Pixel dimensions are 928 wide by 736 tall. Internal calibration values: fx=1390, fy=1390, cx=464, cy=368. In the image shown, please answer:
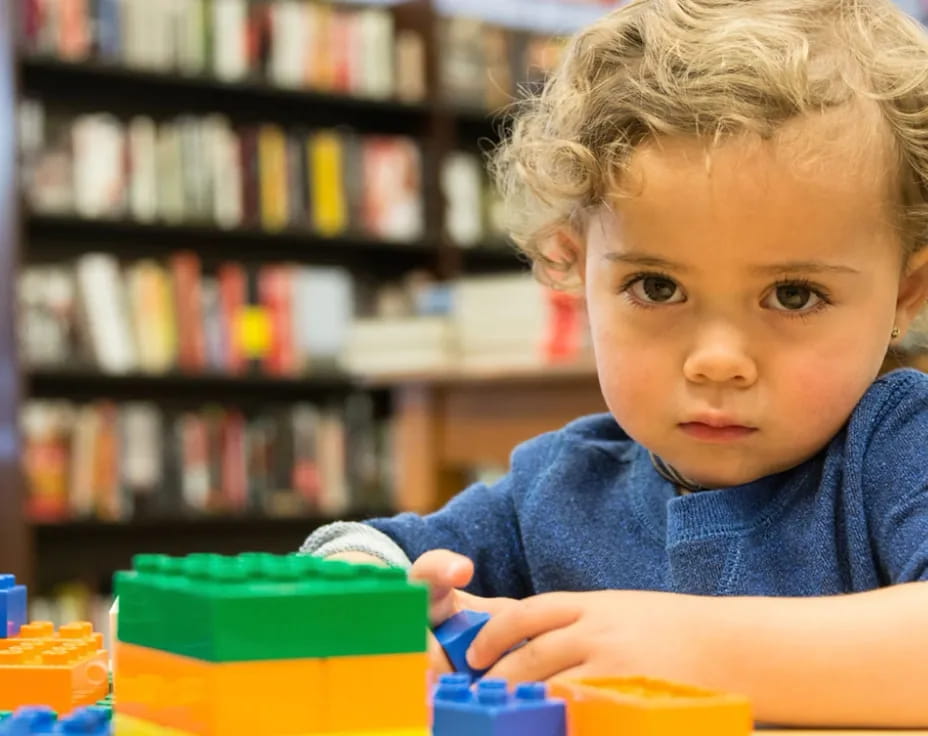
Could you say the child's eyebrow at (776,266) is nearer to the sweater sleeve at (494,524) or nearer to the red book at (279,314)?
the sweater sleeve at (494,524)

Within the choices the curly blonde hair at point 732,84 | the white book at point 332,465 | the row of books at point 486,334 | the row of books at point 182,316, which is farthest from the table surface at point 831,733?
the white book at point 332,465

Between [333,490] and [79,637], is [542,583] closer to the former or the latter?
[79,637]

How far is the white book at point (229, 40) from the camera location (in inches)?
163

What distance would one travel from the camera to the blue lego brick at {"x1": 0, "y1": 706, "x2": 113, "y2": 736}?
0.46 meters

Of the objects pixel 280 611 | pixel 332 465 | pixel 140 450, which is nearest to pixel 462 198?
pixel 332 465

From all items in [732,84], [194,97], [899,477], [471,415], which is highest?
[194,97]

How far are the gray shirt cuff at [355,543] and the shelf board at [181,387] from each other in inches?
120

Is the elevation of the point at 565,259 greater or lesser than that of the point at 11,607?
greater

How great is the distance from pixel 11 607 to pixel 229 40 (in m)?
3.68

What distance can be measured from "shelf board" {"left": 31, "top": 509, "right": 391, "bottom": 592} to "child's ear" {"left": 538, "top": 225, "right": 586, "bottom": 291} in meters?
3.08

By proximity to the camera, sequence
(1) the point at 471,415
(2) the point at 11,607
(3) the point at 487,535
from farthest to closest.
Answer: (1) the point at 471,415
(3) the point at 487,535
(2) the point at 11,607

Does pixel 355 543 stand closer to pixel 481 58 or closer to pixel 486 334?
pixel 486 334

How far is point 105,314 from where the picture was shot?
13.0 ft

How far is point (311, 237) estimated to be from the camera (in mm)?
4336
